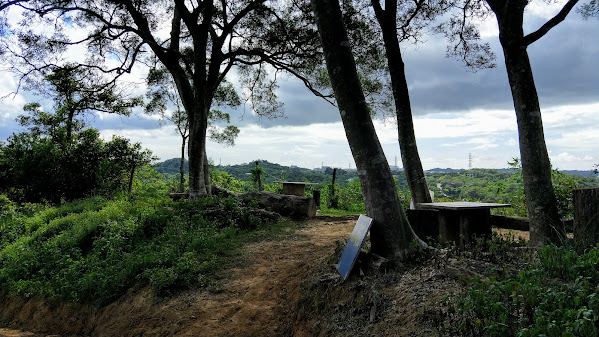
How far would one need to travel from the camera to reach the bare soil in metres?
4.08

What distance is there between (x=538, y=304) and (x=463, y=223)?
2583 mm

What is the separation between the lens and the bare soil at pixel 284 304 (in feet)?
13.4

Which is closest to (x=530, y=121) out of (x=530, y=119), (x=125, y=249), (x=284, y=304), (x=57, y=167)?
(x=530, y=119)

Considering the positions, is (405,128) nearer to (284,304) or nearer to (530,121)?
(530,121)

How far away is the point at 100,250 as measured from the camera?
8.59m

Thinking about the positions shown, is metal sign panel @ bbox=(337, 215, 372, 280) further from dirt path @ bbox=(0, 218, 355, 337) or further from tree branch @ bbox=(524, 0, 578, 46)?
tree branch @ bbox=(524, 0, 578, 46)

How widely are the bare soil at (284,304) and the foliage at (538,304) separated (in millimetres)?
343

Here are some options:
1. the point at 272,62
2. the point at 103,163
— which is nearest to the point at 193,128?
the point at 272,62

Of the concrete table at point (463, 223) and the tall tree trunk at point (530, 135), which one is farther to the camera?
the concrete table at point (463, 223)

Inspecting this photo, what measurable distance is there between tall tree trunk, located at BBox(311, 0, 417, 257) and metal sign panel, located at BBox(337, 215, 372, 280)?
0.16 m

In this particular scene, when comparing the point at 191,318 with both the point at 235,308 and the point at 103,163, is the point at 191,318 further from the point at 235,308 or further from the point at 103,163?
the point at 103,163

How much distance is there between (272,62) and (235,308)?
1041 centimetres

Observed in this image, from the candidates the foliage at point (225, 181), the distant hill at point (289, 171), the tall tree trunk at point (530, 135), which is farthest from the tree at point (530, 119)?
the foliage at point (225, 181)

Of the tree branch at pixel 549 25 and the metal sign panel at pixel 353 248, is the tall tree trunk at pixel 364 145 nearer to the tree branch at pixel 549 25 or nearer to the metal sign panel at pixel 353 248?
the metal sign panel at pixel 353 248
